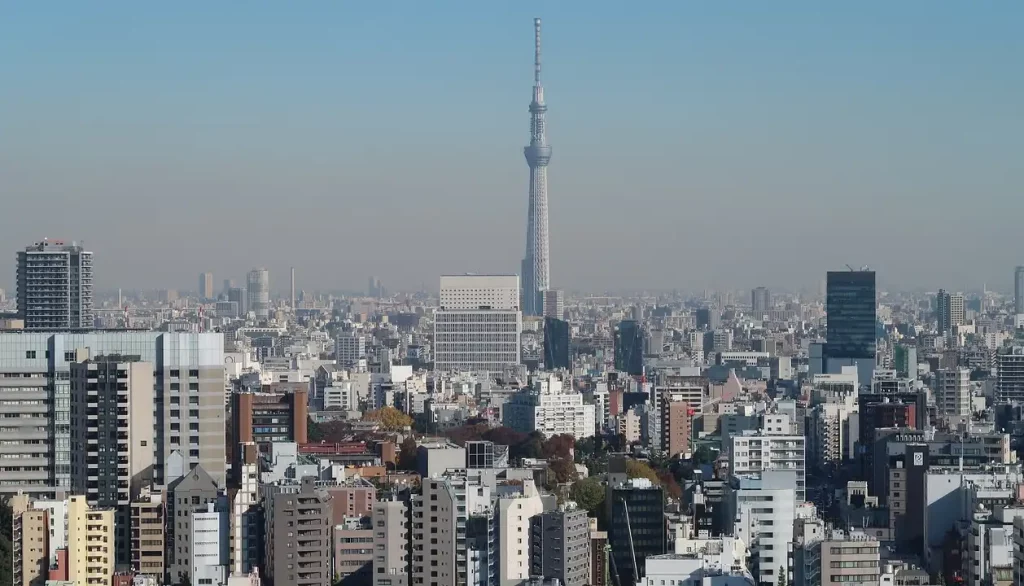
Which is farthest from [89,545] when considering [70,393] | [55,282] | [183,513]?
[55,282]

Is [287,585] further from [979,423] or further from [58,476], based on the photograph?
[979,423]

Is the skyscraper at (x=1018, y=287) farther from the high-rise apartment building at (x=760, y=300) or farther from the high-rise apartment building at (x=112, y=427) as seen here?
the high-rise apartment building at (x=112, y=427)

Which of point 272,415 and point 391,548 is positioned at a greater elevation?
point 272,415

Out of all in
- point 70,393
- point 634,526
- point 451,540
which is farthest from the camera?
point 70,393

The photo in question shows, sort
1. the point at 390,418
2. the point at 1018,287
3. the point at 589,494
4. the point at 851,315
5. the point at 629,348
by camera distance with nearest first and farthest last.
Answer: the point at 589,494, the point at 390,418, the point at 851,315, the point at 629,348, the point at 1018,287

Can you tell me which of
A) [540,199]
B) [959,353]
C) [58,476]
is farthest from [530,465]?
[540,199]

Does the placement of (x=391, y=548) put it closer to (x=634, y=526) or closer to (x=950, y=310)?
(x=634, y=526)

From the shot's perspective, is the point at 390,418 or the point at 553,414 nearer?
the point at 390,418

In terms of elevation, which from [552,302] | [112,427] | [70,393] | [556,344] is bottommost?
[556,344]
